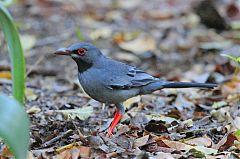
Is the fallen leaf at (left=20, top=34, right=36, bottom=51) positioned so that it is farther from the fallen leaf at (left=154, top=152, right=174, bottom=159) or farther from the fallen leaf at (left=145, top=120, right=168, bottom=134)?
the fallen leaf at (left=154, top=152, right=174, bottom=159)

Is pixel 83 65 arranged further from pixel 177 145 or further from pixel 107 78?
pixel 177 145

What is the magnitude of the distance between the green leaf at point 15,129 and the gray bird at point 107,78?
1528 mm

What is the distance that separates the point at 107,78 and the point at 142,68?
9.12 ft

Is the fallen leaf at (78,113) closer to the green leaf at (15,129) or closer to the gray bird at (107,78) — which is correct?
the gray bird at (107,78)

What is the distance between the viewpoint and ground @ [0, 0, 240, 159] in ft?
12.9

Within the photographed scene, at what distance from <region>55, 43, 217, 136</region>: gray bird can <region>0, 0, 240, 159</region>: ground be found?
0.84 ft

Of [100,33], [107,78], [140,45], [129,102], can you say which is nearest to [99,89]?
[107,78]

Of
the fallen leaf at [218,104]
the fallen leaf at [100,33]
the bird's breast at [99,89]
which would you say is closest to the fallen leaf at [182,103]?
the fallen leaf at [218,104]

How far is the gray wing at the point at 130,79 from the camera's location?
14.2 ft

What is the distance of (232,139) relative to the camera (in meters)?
3.94

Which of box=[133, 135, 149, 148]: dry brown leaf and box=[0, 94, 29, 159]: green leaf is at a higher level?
box=[0, 94, 29, 159]: green leaf

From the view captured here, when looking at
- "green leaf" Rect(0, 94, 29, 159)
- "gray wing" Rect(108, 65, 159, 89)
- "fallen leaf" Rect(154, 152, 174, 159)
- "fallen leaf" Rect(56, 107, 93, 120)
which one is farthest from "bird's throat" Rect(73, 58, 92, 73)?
"green leaf" Rect(0, 94, 29, 159)

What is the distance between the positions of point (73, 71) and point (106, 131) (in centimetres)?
244

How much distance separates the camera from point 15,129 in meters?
2.62
